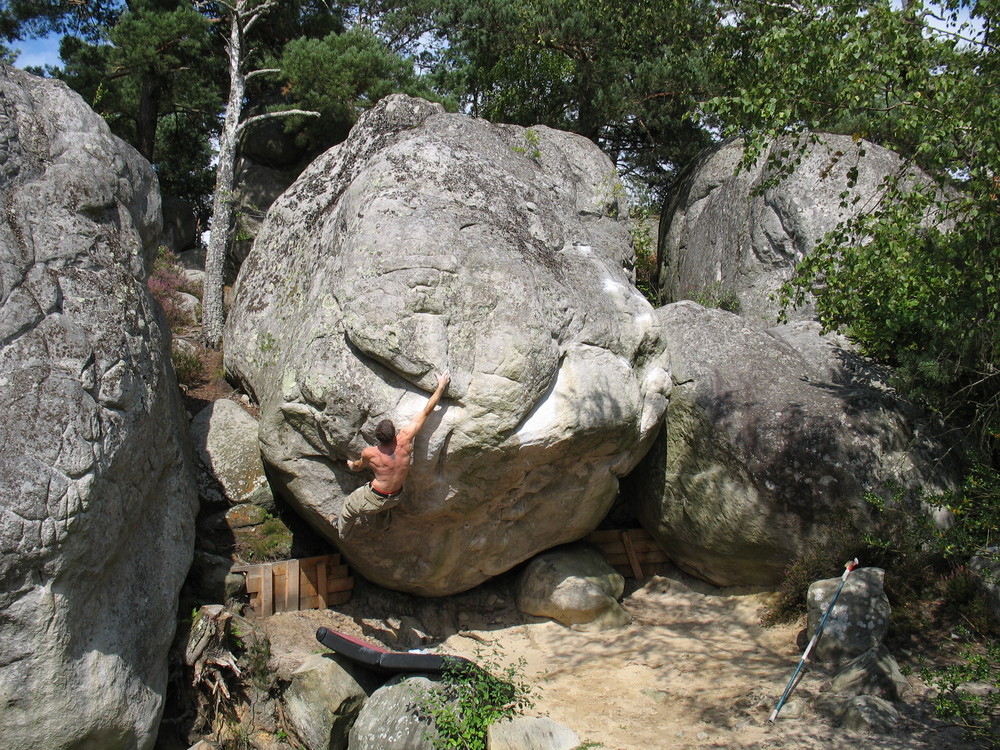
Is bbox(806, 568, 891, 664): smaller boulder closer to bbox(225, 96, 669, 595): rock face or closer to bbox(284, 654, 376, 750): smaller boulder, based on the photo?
bbox(225, 96, 669, 595): rock face

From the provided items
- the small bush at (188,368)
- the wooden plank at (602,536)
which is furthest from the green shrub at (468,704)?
the small bush at (188,368)

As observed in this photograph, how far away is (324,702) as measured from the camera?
248 inches

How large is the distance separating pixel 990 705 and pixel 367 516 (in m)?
5.03

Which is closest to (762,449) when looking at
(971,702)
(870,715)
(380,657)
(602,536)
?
(602,536)

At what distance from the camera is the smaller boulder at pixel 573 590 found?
8.15 m

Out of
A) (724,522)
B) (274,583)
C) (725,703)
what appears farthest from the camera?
(724,522)

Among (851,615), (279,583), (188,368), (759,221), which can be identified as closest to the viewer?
(851,615)

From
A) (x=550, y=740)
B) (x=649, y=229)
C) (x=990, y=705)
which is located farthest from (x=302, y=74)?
(x=990, y=705)

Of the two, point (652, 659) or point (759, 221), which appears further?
point (759, 221)

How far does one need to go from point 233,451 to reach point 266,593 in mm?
1873

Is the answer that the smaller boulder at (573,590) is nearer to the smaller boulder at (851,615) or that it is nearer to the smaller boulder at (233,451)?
the smaller boulder at (851,615)

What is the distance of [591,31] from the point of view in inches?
568

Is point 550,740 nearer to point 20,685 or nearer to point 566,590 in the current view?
point 566,590

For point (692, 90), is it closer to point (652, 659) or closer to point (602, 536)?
point (602, 536)
